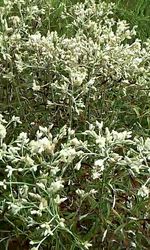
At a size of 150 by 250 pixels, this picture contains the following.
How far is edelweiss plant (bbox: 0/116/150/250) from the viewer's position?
7.06ft

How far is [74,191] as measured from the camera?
2527 mm

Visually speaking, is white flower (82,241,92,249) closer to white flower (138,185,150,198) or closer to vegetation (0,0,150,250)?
vegetation (0,0,150,250)

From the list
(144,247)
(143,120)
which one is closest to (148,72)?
(143,120)

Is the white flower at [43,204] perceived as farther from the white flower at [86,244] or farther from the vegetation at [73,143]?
the white flower at [86,244]

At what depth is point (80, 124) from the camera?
2805 mm

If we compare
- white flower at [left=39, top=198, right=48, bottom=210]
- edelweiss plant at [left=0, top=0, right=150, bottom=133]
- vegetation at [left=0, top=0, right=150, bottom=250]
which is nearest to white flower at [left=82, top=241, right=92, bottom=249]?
vegetation at [left=0, top=0, right=150, bottom=250]

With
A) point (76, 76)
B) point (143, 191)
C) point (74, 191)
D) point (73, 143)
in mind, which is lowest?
point (74, 191)

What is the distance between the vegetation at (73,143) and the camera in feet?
7.25

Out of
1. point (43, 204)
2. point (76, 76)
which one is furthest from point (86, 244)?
point (76, 76)

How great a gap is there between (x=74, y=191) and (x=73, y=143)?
0.35 metres

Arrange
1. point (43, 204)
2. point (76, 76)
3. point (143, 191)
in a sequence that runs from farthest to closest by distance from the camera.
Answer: point (76, 76), point (143, 191), point (43, 204)

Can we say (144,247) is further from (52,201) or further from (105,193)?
(52,201)

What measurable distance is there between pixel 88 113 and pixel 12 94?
0.39m

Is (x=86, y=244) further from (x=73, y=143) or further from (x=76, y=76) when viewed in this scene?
(x=76, y=76)
